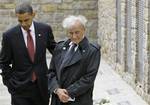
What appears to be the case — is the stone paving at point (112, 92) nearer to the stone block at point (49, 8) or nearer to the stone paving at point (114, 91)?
the stone paving at point (114, 91)

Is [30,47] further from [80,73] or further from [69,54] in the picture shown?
[80,73]

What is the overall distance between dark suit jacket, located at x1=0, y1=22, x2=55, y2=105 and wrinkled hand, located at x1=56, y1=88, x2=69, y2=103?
2.14ft

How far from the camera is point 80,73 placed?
492 cm

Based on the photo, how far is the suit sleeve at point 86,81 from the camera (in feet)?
16.0

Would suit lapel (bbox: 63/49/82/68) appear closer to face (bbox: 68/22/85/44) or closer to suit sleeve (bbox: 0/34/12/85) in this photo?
face (bbox: 68/22/85/44)

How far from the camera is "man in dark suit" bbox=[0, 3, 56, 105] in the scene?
217 inches

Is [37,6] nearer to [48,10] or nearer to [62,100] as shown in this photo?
[48,10]

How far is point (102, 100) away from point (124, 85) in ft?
4.32

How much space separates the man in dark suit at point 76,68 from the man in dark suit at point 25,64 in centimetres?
54

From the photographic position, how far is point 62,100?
4.89m

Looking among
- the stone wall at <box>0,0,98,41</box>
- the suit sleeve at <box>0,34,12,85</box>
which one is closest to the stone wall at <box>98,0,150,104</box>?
the stone wall at <box>0,0,98,41</box>

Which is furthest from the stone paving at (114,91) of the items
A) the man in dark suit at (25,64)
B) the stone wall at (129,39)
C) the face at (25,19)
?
the face at (25,19)

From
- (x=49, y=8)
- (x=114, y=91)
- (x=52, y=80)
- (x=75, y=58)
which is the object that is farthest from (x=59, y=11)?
(x=75, y=58)

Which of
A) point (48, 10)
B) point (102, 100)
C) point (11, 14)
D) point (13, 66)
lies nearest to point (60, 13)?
point (48, 10)
